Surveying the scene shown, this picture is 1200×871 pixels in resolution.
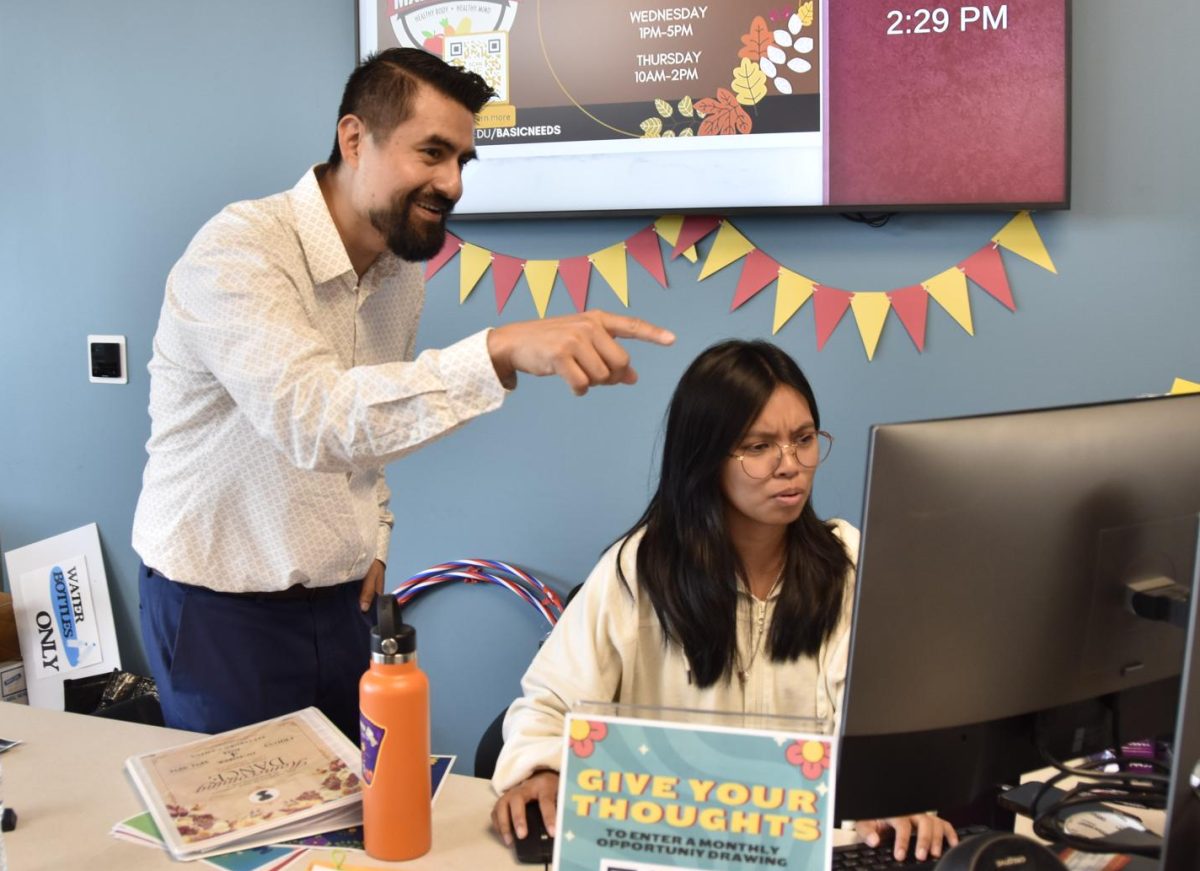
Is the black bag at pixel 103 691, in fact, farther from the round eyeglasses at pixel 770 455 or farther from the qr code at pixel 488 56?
the round eyeglasses at pixel 770 455

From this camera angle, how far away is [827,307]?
2.15 metres

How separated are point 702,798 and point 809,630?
1.85 feet

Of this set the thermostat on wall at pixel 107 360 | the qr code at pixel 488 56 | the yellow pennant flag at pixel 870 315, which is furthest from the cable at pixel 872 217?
the thermostat on wall at pixel 107 360

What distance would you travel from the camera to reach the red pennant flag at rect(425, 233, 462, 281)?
7.86ft

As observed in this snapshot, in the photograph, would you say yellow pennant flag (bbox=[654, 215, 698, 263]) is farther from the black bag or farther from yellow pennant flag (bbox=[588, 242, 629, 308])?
the black bag

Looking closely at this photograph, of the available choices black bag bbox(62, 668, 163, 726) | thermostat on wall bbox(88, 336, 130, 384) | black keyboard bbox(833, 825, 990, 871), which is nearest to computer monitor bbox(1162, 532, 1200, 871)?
black keyboard bbox(833, 825, 990, 871)

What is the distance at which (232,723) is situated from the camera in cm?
167

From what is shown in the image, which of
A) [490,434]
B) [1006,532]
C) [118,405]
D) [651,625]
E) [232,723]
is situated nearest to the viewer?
[1006,532]

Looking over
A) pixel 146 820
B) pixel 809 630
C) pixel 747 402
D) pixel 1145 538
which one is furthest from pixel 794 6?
pixel 146 820

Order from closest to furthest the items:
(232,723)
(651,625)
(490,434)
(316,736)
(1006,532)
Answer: (1006,532), (316,736), (651,625), (232,723), (490,434)

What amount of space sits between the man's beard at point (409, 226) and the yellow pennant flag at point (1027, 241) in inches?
41.0

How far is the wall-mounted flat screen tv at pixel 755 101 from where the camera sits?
1.99 m

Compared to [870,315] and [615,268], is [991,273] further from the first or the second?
[615,268]

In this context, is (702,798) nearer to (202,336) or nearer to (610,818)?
(610,818)
